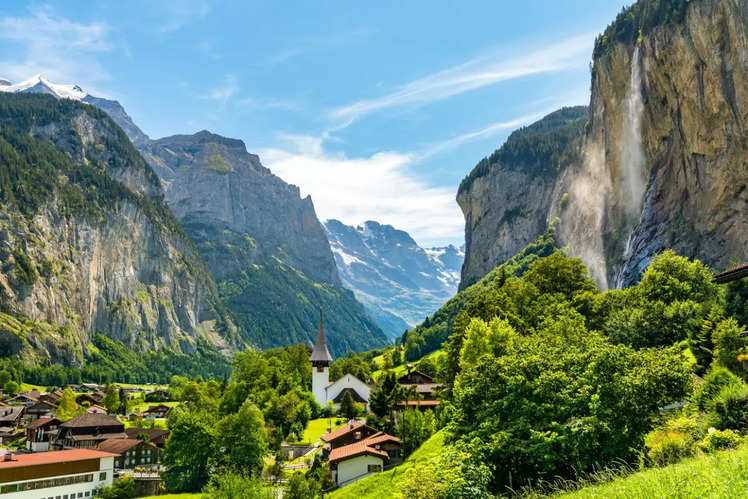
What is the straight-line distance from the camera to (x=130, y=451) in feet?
301

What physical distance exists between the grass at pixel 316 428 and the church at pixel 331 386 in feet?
20.8

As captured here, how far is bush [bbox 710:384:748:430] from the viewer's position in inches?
1009

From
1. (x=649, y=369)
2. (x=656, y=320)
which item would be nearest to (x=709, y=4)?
(x=656, y=320)

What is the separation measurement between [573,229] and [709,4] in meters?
103

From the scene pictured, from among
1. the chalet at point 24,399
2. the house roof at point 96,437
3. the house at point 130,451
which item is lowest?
the house at point 130,451

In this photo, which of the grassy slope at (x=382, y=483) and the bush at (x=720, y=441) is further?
the grassy slope at (x=382, y=483)

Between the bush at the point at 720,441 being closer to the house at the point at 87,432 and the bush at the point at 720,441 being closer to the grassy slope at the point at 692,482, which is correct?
the grassy slope at the point at 692,482

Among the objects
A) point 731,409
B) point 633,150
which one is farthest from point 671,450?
point 633,150

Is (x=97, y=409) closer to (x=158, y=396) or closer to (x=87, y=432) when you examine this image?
(x=87, y=432)

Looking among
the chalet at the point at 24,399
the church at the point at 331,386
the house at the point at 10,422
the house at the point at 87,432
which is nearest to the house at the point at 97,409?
the house at the point at 10,422

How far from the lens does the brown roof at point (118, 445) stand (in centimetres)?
8993

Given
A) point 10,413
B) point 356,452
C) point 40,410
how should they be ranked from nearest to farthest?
point 356,452 < point 10,413 < point 40,410

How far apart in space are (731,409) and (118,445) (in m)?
87.0

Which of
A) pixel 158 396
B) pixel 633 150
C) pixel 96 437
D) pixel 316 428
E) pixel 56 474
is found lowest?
pixel 316 428
